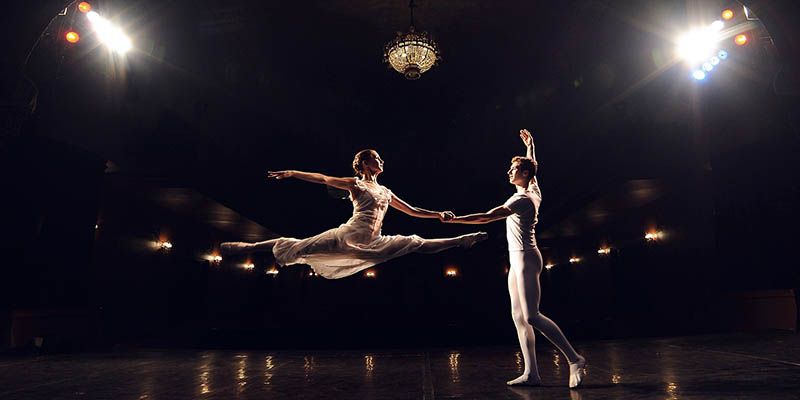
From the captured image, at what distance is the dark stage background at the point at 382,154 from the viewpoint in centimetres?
741

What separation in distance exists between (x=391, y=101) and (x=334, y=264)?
7.25 meters

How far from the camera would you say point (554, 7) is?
24.3 ft

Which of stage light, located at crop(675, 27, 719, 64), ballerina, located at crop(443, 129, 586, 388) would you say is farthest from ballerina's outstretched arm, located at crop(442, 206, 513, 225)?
stage light, located at crop(675, 27, 719, 64)

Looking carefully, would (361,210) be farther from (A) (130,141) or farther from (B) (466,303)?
(B) (466,303)

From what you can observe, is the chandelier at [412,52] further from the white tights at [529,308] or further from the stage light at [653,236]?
the stage light at [653,236]

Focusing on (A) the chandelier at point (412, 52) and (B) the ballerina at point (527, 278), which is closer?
(B) the ballerina at point (527, 278)

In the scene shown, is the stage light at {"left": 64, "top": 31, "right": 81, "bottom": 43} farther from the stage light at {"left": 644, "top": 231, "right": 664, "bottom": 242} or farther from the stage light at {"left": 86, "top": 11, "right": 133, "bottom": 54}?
the stage light at {"left": 644, "top": 231, "right": 664, "bottom": 242}

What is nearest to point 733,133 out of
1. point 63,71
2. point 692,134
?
point 692,134

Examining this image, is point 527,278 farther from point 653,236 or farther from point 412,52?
point 653,236

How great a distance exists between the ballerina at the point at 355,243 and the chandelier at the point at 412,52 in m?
2.96

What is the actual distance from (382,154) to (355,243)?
783 centimetres

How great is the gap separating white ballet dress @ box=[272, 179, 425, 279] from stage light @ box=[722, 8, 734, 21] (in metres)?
6.69

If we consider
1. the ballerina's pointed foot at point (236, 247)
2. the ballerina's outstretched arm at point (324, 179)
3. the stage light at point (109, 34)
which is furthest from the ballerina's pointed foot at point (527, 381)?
the stage light at point (109, 34)

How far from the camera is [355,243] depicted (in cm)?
343
